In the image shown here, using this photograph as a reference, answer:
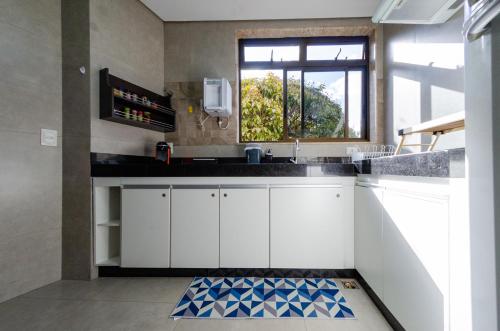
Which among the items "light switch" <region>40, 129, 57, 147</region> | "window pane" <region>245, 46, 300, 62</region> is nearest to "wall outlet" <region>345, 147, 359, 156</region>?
"window pane" <region>245, 46, 300, 62</region>

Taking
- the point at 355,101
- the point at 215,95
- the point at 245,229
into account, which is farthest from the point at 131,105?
the point at 355,101

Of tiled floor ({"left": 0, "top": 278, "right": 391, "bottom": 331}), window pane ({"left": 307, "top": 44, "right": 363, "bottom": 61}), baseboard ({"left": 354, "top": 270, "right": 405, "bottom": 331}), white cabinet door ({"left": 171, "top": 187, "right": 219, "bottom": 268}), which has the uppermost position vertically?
window pane ({"left": 307, "top": 44, "right": 363, "bottom": 61})

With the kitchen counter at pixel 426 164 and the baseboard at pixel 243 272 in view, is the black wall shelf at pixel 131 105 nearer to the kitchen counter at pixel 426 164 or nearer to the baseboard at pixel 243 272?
the baseboard at pixel 243 272

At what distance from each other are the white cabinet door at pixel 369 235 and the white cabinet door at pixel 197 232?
3.60 feet

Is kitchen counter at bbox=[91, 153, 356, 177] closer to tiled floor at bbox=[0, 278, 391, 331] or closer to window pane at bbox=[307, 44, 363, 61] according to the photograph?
tiled floor at bbox=[0, 278, 391, 331]

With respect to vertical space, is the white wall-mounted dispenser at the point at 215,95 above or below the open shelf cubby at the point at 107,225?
above

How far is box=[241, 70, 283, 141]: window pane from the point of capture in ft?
9.66

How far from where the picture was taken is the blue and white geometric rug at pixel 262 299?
150cm

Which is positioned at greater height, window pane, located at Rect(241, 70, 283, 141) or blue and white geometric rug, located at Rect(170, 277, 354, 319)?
window pane, located at Rect(241, 70, 283, 141)

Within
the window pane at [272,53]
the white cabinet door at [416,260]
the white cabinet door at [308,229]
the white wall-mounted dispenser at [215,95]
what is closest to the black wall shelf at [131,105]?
the white wall-mounted dispenser at [215,95]

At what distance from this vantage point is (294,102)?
9.58 feet

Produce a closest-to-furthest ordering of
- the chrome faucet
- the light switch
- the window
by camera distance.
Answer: the light switch → the chrome faucet → the window

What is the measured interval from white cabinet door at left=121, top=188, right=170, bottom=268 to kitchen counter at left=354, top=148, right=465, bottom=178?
5.19ft

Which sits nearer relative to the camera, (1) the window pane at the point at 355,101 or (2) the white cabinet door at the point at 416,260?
(2) the white cabinet door at the point at 416,260
